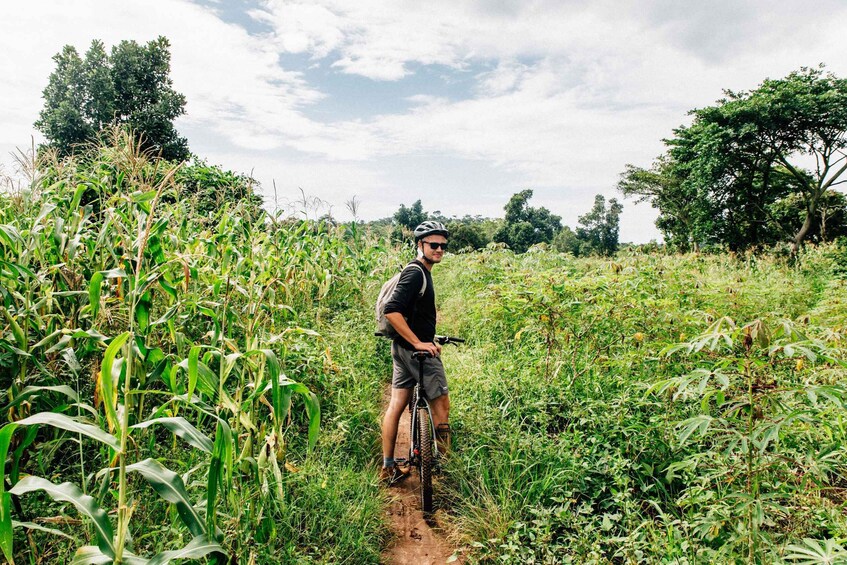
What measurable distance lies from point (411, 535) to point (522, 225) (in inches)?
1850

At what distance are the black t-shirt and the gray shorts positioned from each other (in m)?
0.10

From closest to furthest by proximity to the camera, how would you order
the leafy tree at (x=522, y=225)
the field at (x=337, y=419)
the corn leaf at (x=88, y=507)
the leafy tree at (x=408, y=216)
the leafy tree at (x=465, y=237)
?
the corn leaf at (x=88, y=507) → the field at (x=337, y=419) → the leafy tree at (x=408, y=216) → the leafy tree at (x=465, y=237) → the leafy tree at (x=522, y=225)

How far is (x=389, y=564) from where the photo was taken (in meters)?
2.80

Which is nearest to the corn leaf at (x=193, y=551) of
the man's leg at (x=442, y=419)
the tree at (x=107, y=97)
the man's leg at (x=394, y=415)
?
the man's leg at (x=394, y=415)

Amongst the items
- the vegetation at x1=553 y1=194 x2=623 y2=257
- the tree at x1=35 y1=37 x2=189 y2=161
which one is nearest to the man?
the tree at x1=35 y1=37 x2=189 y2=161

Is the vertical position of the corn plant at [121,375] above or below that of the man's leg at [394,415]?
above

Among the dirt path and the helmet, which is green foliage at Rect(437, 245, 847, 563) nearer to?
the dirt path

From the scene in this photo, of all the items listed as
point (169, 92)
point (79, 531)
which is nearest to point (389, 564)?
point (79, 531)

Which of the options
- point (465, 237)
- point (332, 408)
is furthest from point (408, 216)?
point (332, 408)

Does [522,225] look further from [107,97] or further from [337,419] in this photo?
[337,419]

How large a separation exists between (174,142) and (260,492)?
92.8ft

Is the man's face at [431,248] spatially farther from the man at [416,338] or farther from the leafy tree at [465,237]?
the leafy tree at [465,237]

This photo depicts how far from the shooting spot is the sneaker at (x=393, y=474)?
360 cm

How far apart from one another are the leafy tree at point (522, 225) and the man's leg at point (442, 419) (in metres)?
41.9
